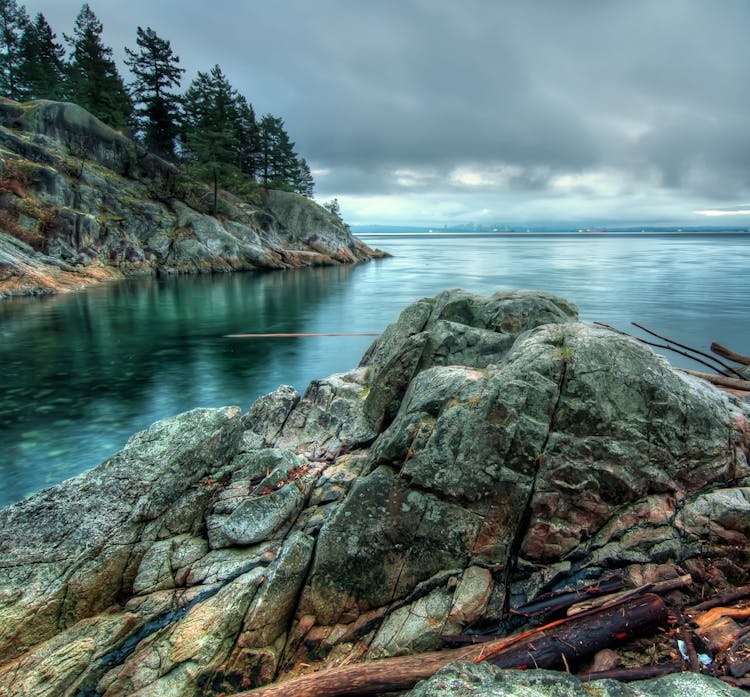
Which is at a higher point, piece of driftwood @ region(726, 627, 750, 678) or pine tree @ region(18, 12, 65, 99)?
pine tree @ region(18, 12, 65, 99)

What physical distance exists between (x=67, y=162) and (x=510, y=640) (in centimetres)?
6809

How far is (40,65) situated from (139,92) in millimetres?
18440

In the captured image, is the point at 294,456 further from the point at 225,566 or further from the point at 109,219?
the point at 109,219

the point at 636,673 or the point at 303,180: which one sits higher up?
the point at 303,180

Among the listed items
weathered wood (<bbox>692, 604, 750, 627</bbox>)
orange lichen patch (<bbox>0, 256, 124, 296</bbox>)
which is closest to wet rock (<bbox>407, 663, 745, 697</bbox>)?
weathered wood (<bbox>692, 604, 750, 627</bbox>)

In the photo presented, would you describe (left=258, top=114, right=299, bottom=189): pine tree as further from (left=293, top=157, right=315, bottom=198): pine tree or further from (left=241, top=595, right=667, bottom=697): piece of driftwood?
(left=241, top=595, right=667, bottom=697): piece of driftwood

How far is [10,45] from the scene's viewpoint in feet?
257

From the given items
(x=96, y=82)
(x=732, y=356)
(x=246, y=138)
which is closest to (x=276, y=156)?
(x=246, y=138)

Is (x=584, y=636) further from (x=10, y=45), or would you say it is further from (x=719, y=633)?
(x=10, y=45)

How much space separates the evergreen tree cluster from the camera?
6662 centimetres

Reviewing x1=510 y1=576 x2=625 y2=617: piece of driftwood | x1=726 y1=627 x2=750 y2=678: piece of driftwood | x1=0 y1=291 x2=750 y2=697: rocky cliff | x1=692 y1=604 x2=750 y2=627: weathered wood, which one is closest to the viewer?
x1=726 y1=627 x2=750 y2=678: piece of driftwood

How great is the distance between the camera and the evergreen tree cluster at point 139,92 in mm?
66625

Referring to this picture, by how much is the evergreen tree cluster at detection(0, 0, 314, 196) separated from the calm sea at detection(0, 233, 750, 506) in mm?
22321

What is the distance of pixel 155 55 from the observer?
66.8 m
